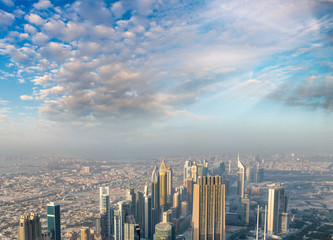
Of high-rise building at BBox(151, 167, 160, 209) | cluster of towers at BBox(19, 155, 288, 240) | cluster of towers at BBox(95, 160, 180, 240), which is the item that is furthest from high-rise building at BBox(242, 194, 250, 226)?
high-rise building at BBox(151, 167, 160, 209)

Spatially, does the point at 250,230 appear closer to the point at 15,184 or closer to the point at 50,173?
the point at 15,184

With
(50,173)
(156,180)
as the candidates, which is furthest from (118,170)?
(156,180)

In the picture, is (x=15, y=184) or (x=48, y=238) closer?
(x=48, y=238)

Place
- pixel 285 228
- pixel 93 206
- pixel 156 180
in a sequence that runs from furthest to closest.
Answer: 1. pixel 93 206
2. pixel 156 180
3. pixel 285 228

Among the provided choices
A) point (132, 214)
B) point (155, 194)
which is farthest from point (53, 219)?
point (155, 194)

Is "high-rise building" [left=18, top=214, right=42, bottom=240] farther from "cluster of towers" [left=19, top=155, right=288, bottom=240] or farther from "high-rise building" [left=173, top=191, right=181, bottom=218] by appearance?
"high-rise building" [left=173, top=191, right=181, bottom=218]

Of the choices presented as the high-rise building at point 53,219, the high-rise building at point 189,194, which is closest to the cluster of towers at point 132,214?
the high-rise building at point 189,194

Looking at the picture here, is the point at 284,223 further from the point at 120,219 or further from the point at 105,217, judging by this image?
the point at 105,217

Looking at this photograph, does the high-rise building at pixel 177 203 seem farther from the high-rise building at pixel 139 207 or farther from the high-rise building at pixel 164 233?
the high-rise building at pixel 164 233
